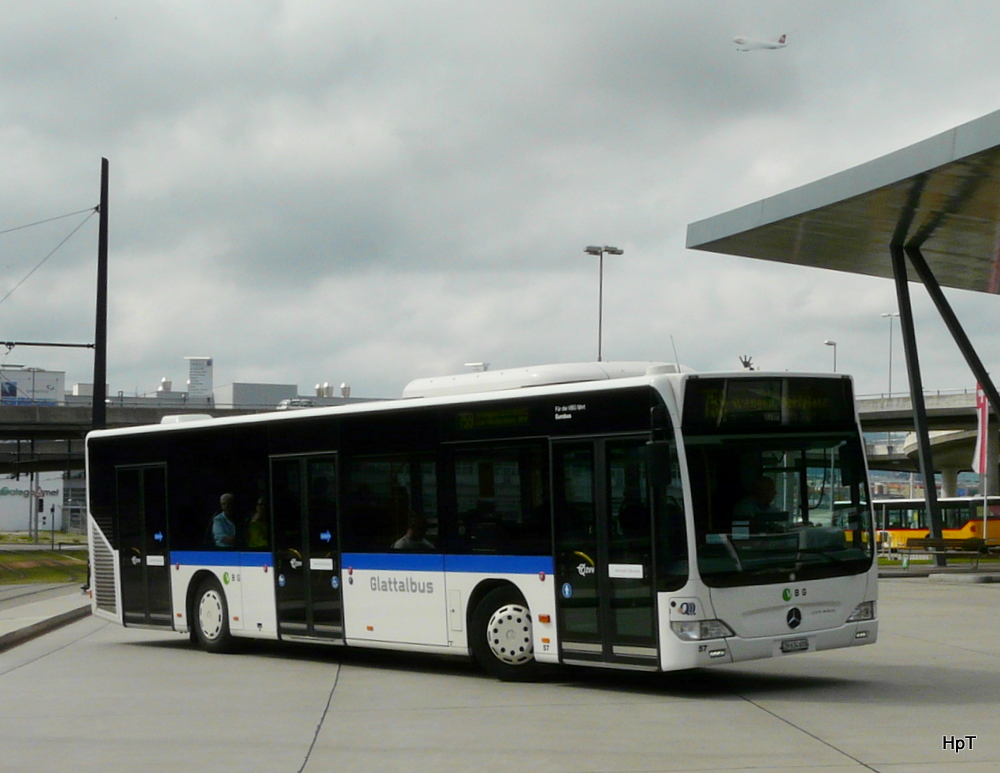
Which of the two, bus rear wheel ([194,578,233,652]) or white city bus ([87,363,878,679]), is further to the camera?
bus rear wheel ([194,578,233,652])

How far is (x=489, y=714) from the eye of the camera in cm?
1117

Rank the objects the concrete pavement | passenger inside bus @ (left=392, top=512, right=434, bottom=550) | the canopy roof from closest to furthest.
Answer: passenger inside bus @ (left=392, top=512, right=434, bottom=550) < the concrete pavement < the canopy roof

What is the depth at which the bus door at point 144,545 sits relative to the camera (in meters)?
18.5

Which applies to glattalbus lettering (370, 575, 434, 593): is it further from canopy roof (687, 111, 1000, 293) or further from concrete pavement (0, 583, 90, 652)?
canopy roof (687, 111, 1000, 293)

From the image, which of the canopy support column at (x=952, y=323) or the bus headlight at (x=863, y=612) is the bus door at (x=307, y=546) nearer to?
the bus headlight at (x=863, y=612)

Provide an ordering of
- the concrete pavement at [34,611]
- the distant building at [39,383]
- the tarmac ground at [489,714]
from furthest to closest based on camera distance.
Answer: the distant building at [39,383] → the concrete pavement at [34,611] → the tarmac ground at [489,714]

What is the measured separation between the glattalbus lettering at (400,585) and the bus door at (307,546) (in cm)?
71

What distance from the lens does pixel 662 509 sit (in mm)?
11859

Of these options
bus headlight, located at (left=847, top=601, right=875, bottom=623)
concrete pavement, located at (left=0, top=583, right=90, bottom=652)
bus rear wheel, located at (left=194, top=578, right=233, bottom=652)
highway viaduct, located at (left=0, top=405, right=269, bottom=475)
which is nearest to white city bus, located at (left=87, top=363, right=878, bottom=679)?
bus headlight, located at (left=847, top=601, right=875, bottom=623)

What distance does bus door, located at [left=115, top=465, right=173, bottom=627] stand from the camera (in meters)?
18.5

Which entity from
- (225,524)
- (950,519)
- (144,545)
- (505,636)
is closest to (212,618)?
(225,524)

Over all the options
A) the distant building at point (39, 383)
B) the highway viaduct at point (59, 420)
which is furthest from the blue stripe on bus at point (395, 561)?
the distant building at point (39, 383)

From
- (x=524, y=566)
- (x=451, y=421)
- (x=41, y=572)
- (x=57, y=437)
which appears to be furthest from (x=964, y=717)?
(x=57, y=437)

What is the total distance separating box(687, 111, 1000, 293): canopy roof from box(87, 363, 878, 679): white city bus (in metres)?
14.3
